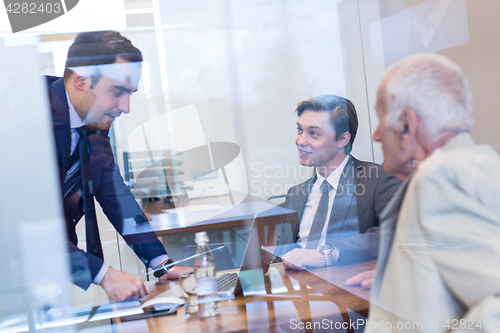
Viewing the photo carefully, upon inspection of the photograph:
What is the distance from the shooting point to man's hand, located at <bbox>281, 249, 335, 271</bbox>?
1.38 m

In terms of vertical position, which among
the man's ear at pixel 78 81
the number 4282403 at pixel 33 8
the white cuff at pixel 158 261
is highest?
the number 4282403 at pixel 33 8

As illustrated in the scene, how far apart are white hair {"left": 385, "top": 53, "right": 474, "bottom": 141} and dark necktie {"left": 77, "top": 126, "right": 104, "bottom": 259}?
1398mm


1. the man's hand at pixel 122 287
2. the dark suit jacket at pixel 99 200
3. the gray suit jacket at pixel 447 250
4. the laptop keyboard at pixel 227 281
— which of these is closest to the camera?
the gray suit jacket at pixel 447 250

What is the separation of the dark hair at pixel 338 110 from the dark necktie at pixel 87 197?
1095 millimetres

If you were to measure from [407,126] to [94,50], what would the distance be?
1.53m

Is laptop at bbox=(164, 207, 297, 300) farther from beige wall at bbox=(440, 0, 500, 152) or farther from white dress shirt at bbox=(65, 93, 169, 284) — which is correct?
beige wall at bbox=(440, 0, 500, 152)

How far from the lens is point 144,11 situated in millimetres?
2014

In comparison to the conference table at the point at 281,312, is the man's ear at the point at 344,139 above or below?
above

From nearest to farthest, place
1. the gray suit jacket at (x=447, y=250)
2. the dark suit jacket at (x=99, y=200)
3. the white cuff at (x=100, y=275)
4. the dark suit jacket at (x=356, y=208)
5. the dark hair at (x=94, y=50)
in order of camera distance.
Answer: the gray suit jacket at (x=447, y=250) → the dark suit jacket at (x=356, y=208) → the white cuff at (x=100, y=275) → the dark suit jacket at (x=99, y=200) → the dark hair at (x=94, y=50)

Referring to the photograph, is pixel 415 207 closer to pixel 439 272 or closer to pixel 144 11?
pixel 439 272

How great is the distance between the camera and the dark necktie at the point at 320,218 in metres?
1.76

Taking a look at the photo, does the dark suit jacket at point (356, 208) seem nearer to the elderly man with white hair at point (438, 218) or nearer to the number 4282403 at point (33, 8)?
the elderly man with white hair at point (438, 218)

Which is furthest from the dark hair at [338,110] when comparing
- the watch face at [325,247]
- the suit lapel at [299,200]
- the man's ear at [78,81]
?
the man's ear at [78,81]

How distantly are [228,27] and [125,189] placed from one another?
107 centimetres
